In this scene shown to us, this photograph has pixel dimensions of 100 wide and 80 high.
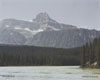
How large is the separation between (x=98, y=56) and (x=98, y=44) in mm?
9380

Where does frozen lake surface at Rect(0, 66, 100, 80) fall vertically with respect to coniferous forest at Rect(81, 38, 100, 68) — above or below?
above

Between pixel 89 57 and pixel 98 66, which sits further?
pixel 89 57

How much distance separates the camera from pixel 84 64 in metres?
175

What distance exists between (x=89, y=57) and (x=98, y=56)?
27851mm

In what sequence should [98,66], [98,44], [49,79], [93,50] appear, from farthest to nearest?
[93,50] < [98,44] < [98,66] < [49,79]

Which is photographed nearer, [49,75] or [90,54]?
[49,75]

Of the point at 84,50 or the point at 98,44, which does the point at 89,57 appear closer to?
the point at 84,50

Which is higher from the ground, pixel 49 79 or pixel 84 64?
pixel 49 79

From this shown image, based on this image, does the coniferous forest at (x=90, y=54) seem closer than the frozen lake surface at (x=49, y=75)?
No

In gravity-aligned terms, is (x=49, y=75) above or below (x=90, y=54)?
above

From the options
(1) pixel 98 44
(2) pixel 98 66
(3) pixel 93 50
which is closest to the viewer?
(2) pixel 98 66

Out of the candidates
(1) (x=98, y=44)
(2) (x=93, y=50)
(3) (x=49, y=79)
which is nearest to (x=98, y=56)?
(1) (x=98, y=44)

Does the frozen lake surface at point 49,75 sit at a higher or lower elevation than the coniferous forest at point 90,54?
higher

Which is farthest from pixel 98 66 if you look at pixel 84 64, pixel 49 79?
pixel 49 79
